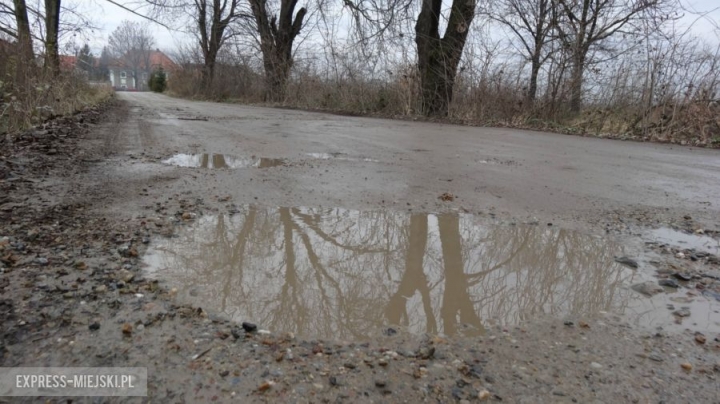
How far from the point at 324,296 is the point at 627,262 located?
184 centimetres

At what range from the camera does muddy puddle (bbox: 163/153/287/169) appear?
5.05 m

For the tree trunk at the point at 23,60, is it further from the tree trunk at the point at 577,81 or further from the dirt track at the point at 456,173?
the tree trunk at the point at 577,81

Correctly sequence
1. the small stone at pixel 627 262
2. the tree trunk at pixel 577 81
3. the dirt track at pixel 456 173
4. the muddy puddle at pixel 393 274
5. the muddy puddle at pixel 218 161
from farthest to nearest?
the tree trunk at pixel 577 81 → the muddy puddle at pixel 218 161 → the dirt track at pixel 456 173 → the small stone at pixel 627 262 → the muddy puddle at pixel 393 274

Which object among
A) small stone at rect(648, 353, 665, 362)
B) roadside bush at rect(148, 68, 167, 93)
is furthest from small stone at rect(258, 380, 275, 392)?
roadside bush at rect(148, 68, 167, 93)

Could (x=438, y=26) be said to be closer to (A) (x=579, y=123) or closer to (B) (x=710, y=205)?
(A) (x=579, y=123)

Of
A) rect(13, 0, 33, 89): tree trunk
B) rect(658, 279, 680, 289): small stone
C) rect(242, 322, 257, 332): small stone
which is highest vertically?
rect(13, 0, 33, 89): tree trunk

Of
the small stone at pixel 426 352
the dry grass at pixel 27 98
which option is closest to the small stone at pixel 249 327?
the small stone at pixel 426 352

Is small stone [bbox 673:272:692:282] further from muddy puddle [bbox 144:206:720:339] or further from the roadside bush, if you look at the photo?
the roadside bush

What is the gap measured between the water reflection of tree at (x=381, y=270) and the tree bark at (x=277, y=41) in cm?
1994

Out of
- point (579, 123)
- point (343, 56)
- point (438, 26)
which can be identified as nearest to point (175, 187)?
point (579, 123)

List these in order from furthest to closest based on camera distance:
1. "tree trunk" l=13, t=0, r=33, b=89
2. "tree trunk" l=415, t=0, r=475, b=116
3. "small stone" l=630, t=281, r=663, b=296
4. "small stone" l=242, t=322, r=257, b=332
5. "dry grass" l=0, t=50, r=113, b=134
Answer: "tree trunk" l=415, t=0, r=475, b=116 < "tree trunk" l=13, t=0, r=33, b=89 < "dry grass" l=0, t=50, r=113, b=134 < "small stone" l=630, t=281, r=663, b=296 < "small stone" l=242, t=322, r=257, b=332

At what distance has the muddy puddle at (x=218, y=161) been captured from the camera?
16.6ft

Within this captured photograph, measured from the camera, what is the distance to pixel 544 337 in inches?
72.5

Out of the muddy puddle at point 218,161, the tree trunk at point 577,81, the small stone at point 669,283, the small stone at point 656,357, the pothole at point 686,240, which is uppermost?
the tree trunk at point 577,81
